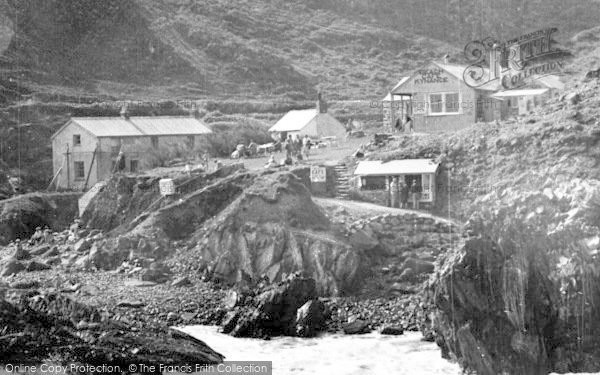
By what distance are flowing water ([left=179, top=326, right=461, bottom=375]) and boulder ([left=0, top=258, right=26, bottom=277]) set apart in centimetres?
1364

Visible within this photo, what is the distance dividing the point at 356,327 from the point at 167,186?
19244 millimetres

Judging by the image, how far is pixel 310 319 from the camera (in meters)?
44.3

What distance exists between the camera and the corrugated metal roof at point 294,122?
8125 cm

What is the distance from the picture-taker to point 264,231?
52.0 meters

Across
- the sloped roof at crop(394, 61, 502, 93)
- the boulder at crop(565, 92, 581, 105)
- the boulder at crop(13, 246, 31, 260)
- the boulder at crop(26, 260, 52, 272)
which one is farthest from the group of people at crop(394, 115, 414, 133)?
the boulder at crop(26, 260, 52, 272)

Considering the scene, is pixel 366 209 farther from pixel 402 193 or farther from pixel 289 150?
pixel 289 150

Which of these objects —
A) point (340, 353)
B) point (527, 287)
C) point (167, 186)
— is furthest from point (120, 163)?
point (527, 287)

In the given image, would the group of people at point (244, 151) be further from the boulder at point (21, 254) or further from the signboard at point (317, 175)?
the boulder at point (21, 254)

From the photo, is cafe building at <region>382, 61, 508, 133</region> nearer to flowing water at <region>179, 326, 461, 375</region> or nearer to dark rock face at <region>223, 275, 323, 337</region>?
dark rock face at <region>223, 275, 323, 337</region>

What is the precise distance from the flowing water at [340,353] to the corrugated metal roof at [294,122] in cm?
3748

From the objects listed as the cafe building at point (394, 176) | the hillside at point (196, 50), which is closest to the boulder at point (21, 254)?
the cafe building at point (394, 176)

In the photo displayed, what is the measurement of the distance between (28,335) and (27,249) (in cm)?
2268

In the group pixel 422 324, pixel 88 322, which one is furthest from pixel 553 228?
pixel 88 322

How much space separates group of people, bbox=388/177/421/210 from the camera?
5697 cm
